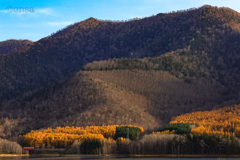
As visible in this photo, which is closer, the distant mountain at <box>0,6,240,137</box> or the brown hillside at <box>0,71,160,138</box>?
the brown hillside at <box>0,71,160,138</box>

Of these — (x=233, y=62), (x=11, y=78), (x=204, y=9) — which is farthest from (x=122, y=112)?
(x=204, y=9)

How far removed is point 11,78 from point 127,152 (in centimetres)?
12788

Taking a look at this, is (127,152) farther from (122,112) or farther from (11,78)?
(11,78)

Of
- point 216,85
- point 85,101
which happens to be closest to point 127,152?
point 85,101

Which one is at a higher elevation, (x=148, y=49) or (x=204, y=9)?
(x=204, y=9)

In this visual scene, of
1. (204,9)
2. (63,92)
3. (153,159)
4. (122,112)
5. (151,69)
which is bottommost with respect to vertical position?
(153,159)

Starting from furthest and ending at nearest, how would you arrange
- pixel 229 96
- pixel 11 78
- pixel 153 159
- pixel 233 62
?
pixel 11 78, pixel 233 62, pixel 229 96, pixel 153 159

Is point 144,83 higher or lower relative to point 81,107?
higher

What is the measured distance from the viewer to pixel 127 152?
65.9 metres

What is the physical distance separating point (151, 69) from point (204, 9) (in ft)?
258

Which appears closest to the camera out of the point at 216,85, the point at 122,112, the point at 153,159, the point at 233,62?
the point at 153,159

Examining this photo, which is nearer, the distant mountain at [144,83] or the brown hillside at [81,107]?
the brown hillside at [81,107]

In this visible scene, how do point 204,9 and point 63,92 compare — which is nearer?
point 63,92

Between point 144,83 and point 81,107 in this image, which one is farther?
point 144,83
